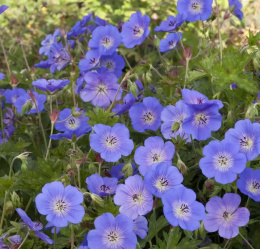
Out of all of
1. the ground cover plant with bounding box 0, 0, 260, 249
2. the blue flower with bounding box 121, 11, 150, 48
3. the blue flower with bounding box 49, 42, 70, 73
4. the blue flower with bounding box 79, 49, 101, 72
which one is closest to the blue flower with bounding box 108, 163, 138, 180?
the ground cover plant with bounding box 0, 0, 260, 249

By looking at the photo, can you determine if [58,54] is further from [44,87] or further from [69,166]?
[69,166]

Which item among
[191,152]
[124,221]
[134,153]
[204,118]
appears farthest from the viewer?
[191,152]

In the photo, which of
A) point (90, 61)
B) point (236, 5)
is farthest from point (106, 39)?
point (236, 5)

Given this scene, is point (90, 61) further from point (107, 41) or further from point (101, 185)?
point (101, 185)

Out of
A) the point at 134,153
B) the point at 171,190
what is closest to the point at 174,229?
the point at 171,190

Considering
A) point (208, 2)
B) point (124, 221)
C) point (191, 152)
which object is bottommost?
point (191, 152)

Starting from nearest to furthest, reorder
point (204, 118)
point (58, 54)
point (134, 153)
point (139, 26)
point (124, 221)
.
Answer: point (124, 221)
point (204, 118)
point (134, 153)
point (139, 26)
point (58, 54)
